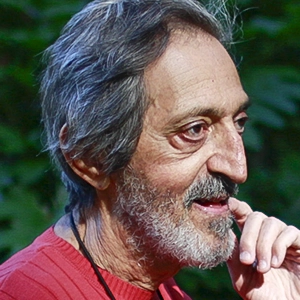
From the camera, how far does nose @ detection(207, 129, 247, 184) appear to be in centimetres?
239

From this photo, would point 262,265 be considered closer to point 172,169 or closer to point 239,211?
point 239,211

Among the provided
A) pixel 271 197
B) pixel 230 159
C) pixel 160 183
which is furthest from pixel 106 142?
pixel 271 197

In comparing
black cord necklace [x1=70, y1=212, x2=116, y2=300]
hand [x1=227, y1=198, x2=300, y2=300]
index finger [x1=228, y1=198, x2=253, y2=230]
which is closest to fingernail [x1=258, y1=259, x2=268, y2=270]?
hand [x1=227, y1=198, x2=300, y2=300]

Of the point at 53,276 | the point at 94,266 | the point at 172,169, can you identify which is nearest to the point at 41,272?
the point at 53,276

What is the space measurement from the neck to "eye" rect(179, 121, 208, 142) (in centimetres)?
33

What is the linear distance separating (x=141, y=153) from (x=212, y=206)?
25 cm

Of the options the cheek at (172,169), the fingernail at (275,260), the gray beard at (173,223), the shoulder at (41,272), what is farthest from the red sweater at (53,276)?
the fingernail at (275,260)

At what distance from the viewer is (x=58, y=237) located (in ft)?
8.16

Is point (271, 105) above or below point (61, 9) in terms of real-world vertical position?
below

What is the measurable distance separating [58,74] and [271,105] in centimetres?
96

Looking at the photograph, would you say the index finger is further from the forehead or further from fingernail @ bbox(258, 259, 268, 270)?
the forehead

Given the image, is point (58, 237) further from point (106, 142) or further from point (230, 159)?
point (230, 159)

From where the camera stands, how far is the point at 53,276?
2365 millimetres

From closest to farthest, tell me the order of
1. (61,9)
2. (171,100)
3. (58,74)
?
1. (171,100)
2. (58,74)
3. (61,9)
